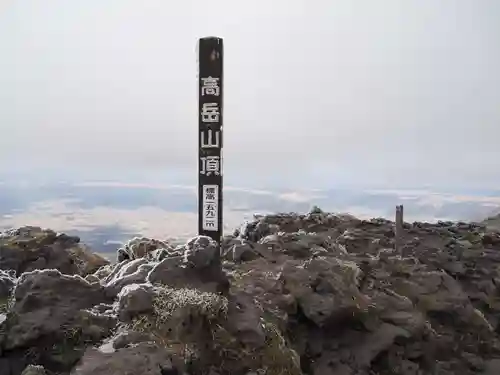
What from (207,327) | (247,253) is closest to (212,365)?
(207,327)

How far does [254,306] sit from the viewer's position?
632 centimetres

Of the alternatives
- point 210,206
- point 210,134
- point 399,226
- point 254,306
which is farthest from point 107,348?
point 399,226

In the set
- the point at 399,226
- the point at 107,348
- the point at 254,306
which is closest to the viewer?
the point at 107,348

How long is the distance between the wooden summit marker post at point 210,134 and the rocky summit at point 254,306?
75cm

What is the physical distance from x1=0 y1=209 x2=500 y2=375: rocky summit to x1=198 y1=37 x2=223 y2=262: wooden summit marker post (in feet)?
2.45

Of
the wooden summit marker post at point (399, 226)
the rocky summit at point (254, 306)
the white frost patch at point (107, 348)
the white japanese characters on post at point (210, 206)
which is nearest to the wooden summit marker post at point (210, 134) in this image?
the white japanese characters on post at point (210, 206)

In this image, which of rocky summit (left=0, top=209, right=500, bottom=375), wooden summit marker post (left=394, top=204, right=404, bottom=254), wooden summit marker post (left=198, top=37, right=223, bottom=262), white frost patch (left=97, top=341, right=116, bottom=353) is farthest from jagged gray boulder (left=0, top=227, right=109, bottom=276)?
wooden summit marker post (left=394, top=204, right=404, bottom=254)

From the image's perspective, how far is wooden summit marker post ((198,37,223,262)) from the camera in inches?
287

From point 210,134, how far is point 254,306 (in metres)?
2.65

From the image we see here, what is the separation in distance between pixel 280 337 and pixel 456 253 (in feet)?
22.4

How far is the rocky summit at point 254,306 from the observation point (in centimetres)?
514

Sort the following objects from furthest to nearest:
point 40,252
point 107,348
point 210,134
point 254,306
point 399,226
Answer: point 399,226
point 40,252
point 210,134
point 254,306
point 107,348

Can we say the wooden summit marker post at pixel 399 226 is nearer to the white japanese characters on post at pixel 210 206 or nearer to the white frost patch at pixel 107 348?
the white japanese characters on post at pixel 210 206

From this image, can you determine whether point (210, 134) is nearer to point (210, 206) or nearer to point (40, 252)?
point (210, 206)
